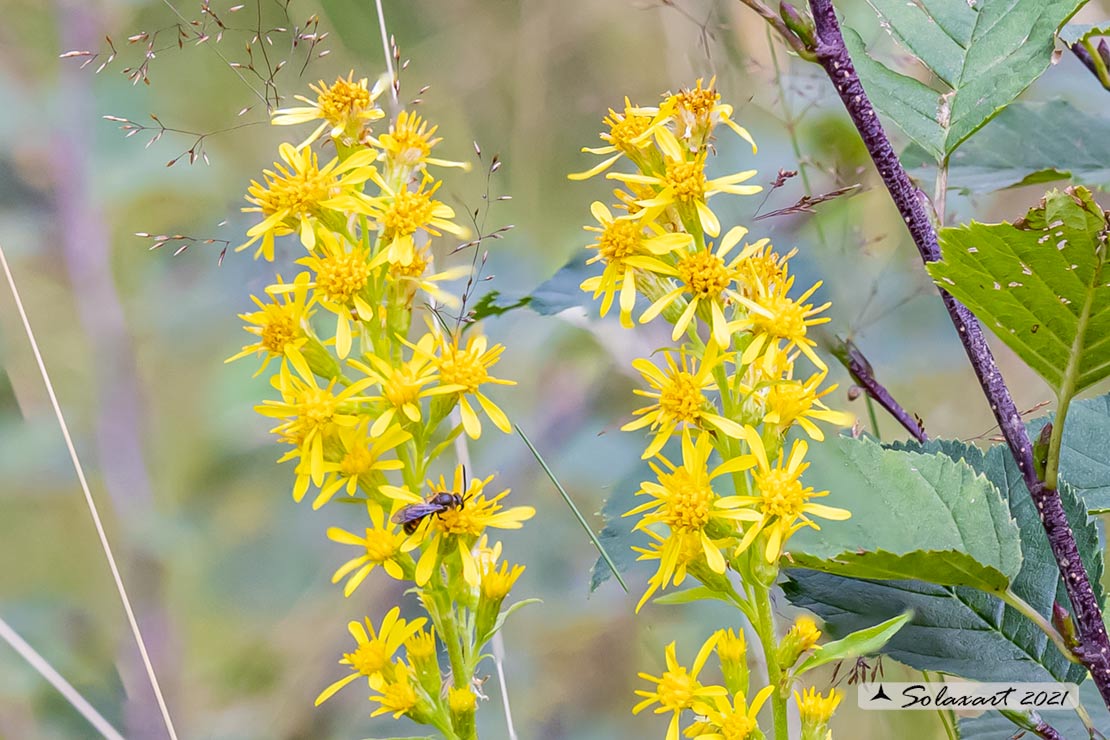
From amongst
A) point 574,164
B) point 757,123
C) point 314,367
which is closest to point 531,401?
point 574,164

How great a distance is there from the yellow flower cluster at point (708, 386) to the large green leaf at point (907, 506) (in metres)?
0.04

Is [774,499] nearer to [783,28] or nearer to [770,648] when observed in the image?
[770,648]

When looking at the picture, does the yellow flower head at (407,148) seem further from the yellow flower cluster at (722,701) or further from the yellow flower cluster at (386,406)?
the yellow flower cluster at (722,701)

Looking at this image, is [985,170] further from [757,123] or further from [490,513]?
[490,513]

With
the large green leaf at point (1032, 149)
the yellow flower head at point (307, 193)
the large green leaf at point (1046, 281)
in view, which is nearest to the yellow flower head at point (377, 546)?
the yellow flower head at point (307, 193)

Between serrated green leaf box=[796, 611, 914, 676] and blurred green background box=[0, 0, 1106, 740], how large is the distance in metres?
0.36

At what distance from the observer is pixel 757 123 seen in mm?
825

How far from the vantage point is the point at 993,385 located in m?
0.34

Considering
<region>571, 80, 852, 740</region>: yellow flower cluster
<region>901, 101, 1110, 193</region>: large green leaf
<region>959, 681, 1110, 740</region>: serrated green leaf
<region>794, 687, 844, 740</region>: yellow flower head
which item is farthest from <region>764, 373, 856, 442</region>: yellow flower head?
<region>901, 101, 1110, 193</region>: large green leaf

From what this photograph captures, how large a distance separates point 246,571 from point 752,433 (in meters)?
0.54

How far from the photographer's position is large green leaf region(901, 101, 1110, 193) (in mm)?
674

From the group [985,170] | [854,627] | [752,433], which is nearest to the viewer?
[752,433]

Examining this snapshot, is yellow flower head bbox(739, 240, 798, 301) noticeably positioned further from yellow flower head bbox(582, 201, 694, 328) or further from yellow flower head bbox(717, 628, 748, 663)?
yellow flower head bbox(717, 628, 748, 663)

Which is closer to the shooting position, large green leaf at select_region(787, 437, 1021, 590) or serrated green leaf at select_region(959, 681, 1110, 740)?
large green leaf at select_region(787, 437, 1021, 590)
